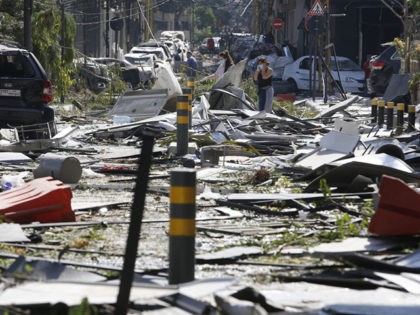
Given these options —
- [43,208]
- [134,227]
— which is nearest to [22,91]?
[43,208]

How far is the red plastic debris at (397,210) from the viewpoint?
30.5 feet

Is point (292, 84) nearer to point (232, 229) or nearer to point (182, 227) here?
point (232, 229)

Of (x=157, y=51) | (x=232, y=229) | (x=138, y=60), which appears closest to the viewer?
(x=232, y=229)

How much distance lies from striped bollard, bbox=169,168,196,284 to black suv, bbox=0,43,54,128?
12.6 metres

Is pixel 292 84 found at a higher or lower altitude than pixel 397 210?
lower

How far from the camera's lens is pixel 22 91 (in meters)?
19.9

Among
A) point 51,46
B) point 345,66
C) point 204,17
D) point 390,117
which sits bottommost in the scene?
point 204,17

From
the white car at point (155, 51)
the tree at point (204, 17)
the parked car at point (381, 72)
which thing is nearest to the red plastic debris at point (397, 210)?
the parked car at point (381, 72)

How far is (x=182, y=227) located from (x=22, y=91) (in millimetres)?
12783

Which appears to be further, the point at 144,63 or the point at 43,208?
the point at 144,63

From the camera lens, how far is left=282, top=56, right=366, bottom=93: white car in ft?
138

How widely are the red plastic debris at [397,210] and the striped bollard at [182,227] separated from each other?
2.31 metres

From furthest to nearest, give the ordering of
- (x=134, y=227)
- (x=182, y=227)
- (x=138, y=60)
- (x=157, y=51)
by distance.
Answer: (x=157, y=51)
(x=138, y=60)
(x=182, y=227)
(x=134, y=227)

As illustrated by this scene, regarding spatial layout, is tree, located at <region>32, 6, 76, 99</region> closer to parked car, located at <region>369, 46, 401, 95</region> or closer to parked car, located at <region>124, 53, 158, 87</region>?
parked car, located at <region>369, 46, 401, 95</region>
